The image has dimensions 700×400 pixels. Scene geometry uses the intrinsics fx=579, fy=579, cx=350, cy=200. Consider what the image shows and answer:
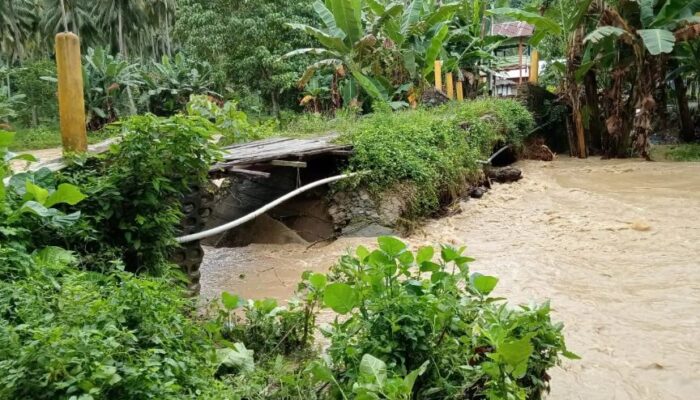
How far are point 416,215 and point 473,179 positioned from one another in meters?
2.80

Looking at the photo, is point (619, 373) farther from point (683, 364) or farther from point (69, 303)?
point (69, 303)

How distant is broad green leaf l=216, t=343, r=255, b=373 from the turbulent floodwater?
2044 millimetres

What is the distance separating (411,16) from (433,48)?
3.78ft

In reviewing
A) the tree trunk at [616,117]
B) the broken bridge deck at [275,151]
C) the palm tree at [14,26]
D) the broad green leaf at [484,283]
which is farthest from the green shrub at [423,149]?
the palm tree at [14,26]

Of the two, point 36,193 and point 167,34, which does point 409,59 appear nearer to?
point 36,193

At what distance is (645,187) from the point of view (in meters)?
11.0

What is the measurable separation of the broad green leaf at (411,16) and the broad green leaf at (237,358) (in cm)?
1201

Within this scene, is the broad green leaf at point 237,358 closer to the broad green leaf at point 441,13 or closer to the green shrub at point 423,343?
the green shrub at point 423,343

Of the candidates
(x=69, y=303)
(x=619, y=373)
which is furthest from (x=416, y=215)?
(x=69, y=303)

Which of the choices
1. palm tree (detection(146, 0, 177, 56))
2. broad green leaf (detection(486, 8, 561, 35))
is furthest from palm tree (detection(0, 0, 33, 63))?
broad green leaf (detection(486, 8, 561, 35))

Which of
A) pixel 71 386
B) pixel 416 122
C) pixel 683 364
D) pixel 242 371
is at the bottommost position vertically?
pixel 683 364

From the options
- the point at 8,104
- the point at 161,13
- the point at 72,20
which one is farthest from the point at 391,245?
the point at 161,13

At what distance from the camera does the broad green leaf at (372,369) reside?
245 centimetres

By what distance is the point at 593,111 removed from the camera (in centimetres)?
1517
